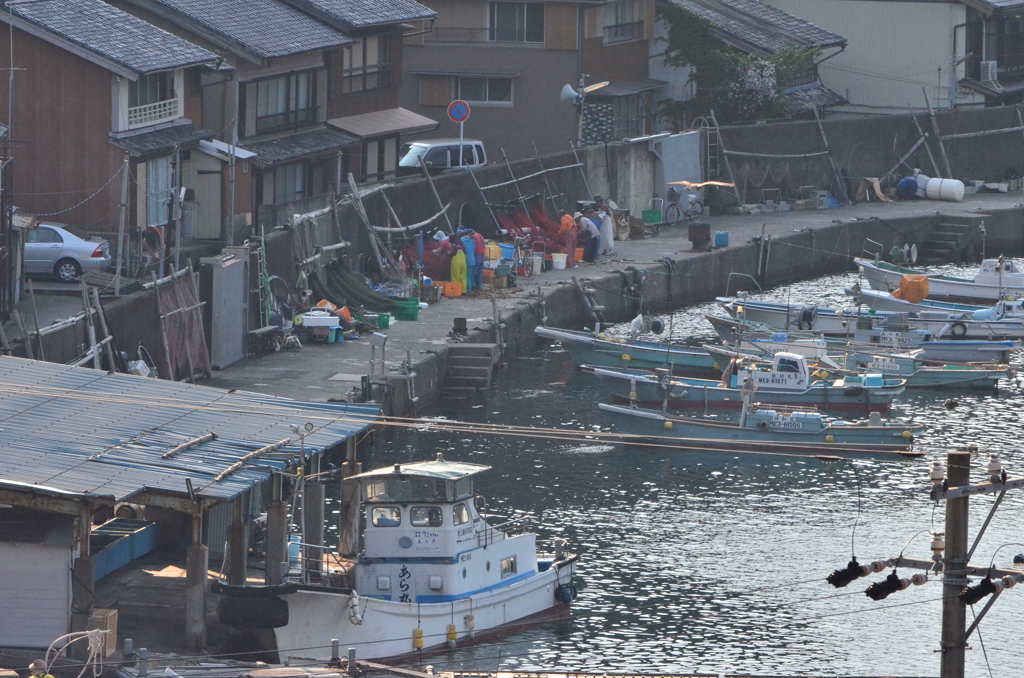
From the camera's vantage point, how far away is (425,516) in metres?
26.5

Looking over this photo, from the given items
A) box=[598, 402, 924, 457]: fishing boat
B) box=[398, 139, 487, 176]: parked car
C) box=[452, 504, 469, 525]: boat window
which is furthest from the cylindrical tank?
box=[452, 504, 469, 525]: boat window

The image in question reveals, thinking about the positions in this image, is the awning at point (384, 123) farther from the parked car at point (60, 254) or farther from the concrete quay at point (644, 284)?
the parked car at point (60, 254)

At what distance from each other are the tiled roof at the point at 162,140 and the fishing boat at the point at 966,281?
22.6m

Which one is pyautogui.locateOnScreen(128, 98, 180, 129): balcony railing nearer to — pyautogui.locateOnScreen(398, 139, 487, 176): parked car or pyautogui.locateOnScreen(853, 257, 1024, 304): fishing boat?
pyautogui.locateOnScreen(398, 139, 487, 176): parked car

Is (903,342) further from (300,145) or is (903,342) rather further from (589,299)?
(300,145)

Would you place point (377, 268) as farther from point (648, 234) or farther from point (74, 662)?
point (74, 662)

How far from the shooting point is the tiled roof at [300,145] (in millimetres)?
48656

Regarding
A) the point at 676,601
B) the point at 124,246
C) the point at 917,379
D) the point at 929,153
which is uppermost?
the point at 929,153

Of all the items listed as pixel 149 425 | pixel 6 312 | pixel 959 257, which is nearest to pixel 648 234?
pixel 959 257

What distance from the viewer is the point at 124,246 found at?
4016 cm

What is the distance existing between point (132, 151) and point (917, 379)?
Result: 21.2 metres

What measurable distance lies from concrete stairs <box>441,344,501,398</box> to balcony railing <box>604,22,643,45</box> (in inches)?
914

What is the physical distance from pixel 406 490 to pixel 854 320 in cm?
2606

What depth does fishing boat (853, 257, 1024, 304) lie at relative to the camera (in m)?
54.6
